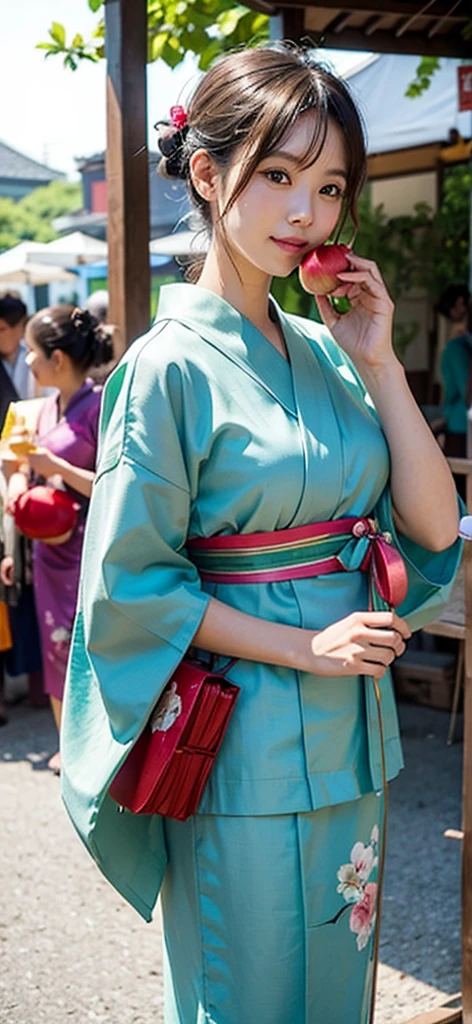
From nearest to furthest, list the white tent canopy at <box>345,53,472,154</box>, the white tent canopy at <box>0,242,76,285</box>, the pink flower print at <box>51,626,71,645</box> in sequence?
the pink flower print at <box>51,626,71,645</box> < the white tent canopy at <box>345,53,472,154</box> < the white tent canopy at <box>0,242,76,285</box>

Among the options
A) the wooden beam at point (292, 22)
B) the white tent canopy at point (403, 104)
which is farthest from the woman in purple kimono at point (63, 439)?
the white tent canopy at point (403, 104)

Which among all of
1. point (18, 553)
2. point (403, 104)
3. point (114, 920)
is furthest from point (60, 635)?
point (403, 104)

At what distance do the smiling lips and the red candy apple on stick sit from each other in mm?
37

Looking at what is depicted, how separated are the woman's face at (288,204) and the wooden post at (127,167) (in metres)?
1.59

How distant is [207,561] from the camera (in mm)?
1688

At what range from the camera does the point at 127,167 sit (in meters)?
3.32

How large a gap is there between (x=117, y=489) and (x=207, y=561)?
0.18 meters

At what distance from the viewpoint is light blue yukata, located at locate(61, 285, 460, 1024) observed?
1598 millimetres

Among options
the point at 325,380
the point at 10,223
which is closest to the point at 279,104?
the point at 325,380

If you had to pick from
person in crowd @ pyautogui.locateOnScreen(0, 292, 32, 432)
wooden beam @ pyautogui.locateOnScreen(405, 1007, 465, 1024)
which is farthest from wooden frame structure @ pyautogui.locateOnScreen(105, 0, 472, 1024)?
person in crowd @ pyautogui.locateOnScreen(0, 292, 32, 432)

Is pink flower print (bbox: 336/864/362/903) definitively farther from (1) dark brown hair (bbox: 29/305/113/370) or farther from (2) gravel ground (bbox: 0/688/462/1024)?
(1) dark brown hair (bbox: 29/305/113/370)

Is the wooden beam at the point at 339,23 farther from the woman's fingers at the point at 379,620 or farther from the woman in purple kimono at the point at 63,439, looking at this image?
the woman's fingers at the point at 379,620

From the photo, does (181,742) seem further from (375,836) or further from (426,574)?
(426,574)

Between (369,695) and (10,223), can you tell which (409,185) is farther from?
(10,223)
